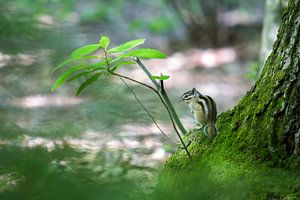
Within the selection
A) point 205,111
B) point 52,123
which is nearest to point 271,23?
point 205,111

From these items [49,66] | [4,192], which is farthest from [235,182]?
[4,192]

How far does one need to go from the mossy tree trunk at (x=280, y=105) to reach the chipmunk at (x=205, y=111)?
0.65 ft

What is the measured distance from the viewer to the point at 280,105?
2.11 metres

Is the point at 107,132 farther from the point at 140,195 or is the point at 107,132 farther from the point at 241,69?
the point at 241,69

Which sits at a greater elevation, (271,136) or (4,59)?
(271,136)

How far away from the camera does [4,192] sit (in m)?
0.85

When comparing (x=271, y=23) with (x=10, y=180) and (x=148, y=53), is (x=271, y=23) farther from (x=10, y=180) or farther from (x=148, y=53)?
(x=10, y=180)

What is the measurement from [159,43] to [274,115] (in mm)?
8519

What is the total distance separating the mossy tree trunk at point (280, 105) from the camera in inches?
81.2

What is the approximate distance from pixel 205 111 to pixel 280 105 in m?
0.43

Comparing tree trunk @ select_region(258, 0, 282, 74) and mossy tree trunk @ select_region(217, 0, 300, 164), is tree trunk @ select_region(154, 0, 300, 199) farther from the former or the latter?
tree trunk @ select_region(258, 0, 282, 74)

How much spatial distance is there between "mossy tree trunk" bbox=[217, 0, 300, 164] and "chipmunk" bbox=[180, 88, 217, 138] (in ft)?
0.65

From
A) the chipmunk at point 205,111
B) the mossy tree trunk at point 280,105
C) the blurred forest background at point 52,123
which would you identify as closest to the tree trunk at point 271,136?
the mossy tree trunk at point 280,105

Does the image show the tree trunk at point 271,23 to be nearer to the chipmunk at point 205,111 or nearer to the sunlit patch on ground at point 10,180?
the chipmunk at point 205,111
